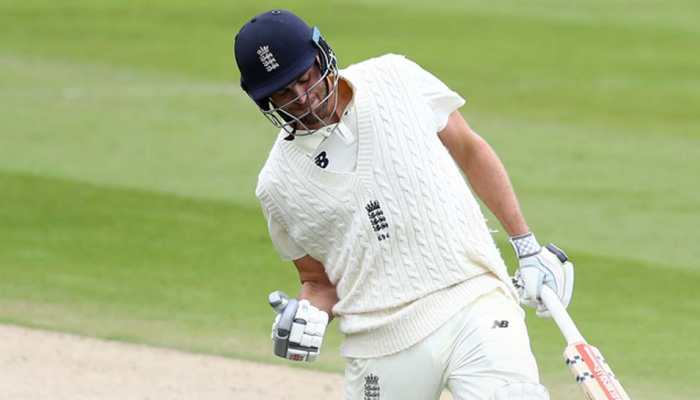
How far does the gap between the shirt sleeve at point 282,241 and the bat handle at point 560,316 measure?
2.88ft

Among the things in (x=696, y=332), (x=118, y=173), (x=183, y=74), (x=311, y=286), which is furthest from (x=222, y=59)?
(x=311, y=286)

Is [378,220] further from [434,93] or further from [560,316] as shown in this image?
[560,316]

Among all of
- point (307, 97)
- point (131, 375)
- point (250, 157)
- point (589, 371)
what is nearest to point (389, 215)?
point (307, 97)

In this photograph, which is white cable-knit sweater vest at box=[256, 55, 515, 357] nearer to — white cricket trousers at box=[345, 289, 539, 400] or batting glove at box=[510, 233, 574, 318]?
white cricket trousers at box=[345, 289, 539, 400]

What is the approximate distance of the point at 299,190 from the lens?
541cm

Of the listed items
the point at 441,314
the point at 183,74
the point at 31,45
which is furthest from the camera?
the point at 31,45

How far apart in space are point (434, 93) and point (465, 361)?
939 mm

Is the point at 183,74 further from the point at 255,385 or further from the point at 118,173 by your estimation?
the point at 255,385

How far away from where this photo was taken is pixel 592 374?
→ 203 inches

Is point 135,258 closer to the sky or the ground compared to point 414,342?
closer to the ground

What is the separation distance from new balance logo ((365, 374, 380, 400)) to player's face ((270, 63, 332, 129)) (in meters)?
0.90

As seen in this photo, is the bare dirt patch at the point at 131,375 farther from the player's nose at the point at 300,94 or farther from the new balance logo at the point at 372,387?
the player's nose at the point at 300,94

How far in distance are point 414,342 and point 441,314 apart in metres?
0.13

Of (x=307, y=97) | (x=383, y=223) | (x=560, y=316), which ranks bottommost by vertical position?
(x=560, y=316)
